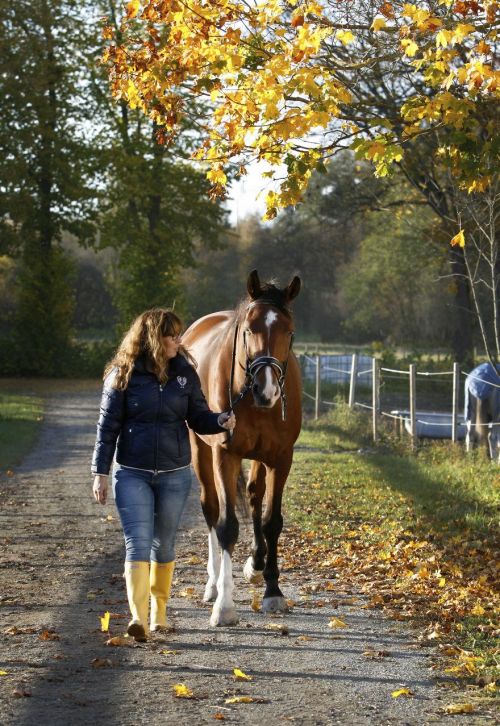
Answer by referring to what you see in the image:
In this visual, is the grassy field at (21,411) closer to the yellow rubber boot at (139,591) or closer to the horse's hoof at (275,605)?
the horse's hoof at (275,605)

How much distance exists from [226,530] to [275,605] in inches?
22.8

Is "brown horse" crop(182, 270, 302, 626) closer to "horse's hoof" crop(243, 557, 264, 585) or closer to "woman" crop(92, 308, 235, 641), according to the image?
"horse's hoof" crop(243, 557, 264, 585)

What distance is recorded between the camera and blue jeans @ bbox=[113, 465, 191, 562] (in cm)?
666

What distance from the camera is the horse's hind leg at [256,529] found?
8.55 meters

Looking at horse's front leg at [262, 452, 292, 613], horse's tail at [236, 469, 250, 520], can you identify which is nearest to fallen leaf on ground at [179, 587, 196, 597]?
horse's front leg at [262, 452, 292, 613]

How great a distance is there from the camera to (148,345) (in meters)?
6.78

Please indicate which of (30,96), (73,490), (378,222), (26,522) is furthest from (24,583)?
(378,222)

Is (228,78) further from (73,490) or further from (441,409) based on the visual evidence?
(441,409)

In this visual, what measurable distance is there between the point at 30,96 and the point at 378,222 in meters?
14.2

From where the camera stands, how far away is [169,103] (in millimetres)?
9750

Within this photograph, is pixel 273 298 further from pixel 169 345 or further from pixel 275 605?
pixel 275 605

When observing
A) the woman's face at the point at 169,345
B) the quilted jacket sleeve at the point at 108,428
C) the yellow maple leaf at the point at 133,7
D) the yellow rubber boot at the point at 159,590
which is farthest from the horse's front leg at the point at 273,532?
the yellow maple leaf at the point at 133,7

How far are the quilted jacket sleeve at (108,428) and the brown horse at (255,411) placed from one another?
0.90m

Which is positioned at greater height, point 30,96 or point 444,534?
point 30,96
